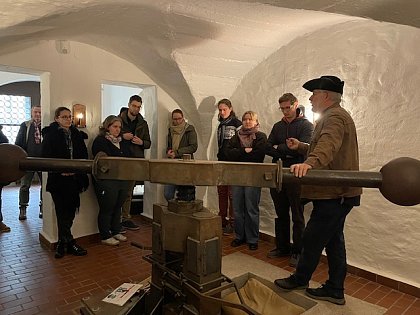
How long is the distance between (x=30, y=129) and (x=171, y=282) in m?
4.63

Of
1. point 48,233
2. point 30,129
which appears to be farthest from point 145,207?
point 30,129

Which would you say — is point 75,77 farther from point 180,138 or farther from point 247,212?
point 247,212

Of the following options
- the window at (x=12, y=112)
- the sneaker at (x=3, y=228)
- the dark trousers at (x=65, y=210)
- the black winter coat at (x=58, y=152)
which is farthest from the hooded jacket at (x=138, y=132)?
the window at (x=12, y=112)

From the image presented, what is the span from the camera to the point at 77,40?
3869 millimetres

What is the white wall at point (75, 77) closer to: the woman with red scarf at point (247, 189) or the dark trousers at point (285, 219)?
the woman with red scarf at point (247, 189)

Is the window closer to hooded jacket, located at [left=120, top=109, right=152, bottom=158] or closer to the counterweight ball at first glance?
hooded jacket, located at [left=120, top=109, right=152, bottom=158]

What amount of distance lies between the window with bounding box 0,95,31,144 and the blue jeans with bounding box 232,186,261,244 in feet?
25.3

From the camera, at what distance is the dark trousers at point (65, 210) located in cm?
354

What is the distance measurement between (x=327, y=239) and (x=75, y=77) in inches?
129

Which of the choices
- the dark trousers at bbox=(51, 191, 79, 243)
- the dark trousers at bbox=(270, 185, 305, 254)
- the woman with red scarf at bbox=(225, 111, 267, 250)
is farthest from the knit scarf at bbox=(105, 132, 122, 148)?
the dark trousers at bbox=(270, 185, 305, 254)

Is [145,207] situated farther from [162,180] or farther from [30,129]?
[162,180]

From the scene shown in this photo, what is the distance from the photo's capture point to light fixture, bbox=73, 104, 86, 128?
388 cm

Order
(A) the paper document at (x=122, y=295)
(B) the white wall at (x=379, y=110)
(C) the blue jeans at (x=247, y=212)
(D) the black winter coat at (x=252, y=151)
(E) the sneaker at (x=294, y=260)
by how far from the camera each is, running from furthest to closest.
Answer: (C) the blue jeans at (x=247, y=212) → (D) the black winter coat at (x=252, y=151) → (E) the sneaker at (x=294, y=260) → (B) the white wall at (x=379, y=110) → (A) the paper document at (x=122, y=295)

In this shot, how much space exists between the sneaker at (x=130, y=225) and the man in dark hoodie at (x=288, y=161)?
1954mm
